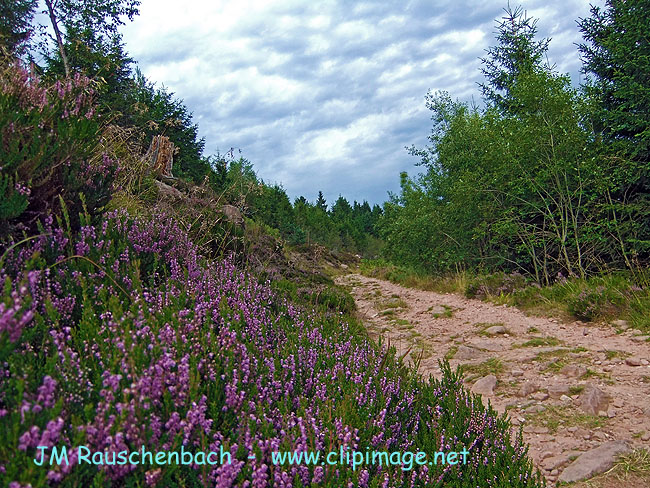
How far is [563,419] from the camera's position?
3506mm

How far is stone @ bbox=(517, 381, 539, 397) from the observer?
4.11 meters

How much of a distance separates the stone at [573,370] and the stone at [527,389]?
52 centimetres

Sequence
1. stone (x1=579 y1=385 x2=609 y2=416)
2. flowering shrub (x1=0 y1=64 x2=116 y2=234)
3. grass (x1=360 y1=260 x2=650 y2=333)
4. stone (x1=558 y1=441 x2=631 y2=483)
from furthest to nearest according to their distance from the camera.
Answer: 1. grass (x1=360 y1=260 x2=650 y2=333)
2. stone (x1=579 y1=385 x2=609 y2=416)
3. stone (x1=558 y1=441 x2=631 y2=483)
4. flowering shrub (x1=0 y1=64 x2=116 y2=234)

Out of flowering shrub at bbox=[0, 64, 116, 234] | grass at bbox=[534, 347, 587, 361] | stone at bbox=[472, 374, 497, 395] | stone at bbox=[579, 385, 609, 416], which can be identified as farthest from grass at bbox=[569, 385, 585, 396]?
flowering shrub at bbox=[0, 64, 116, 234]

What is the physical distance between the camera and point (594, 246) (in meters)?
10.2

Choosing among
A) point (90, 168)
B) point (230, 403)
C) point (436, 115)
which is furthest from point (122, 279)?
point (436, 115)

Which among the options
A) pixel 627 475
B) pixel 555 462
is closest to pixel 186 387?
pixel 555 462

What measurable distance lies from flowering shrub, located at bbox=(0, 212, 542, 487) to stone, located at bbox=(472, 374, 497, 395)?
4.84ft

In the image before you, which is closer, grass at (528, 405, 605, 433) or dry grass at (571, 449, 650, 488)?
dry grass at (571, 449, 650, 488)

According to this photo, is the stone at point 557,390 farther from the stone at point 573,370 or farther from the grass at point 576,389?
the stone at point 573,370

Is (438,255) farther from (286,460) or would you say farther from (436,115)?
(286,460)

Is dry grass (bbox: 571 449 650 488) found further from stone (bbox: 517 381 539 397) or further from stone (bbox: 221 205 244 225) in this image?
stone (bbox: 221 205 244 225)

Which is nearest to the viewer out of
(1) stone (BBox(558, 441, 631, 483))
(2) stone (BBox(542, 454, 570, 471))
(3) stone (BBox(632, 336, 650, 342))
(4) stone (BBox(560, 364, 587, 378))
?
(1) stone (BBox(558, 441, 631, 483))

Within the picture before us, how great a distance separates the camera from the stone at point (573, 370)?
14.5ft
